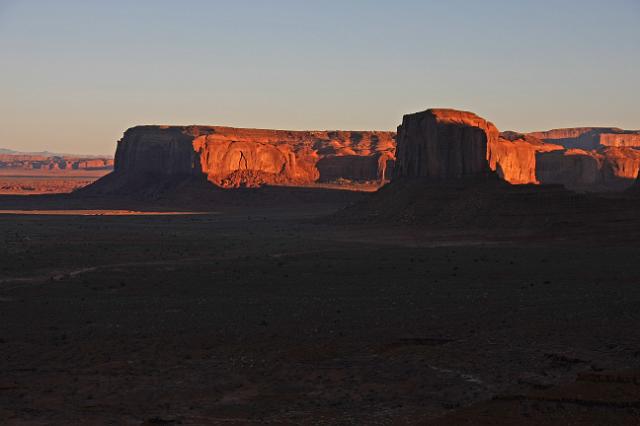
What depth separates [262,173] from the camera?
124 metres

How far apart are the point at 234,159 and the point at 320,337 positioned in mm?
102257

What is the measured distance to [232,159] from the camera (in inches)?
4855

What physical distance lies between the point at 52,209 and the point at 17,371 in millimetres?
83935

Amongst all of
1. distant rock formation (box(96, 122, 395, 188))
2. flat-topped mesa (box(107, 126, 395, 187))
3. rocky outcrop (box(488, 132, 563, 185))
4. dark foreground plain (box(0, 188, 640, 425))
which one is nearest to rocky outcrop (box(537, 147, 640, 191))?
rocky outcrop (box(488, 132, 563, 185))

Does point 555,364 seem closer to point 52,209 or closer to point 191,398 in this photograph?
point 191,398

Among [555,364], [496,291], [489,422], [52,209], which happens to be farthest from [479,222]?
[52,209]

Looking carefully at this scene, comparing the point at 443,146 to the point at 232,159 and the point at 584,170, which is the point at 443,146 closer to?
the point at 232,159

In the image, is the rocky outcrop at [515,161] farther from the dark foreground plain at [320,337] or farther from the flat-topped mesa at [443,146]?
the dark foreground plain at [320,337]

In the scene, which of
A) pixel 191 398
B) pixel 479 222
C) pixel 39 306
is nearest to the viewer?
pixel 191 398

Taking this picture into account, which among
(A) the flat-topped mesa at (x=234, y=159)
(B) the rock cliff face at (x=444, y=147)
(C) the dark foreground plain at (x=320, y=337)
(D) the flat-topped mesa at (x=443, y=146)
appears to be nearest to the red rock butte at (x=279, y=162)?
(A) the flat-topped mesa at (x=234, y=159)

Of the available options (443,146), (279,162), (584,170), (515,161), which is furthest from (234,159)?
(443,146)

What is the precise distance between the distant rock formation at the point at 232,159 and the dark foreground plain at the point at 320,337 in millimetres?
76644

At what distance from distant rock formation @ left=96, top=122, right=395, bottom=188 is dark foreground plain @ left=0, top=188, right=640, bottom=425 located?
76.6 m

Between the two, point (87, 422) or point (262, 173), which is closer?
point (87, 422)
